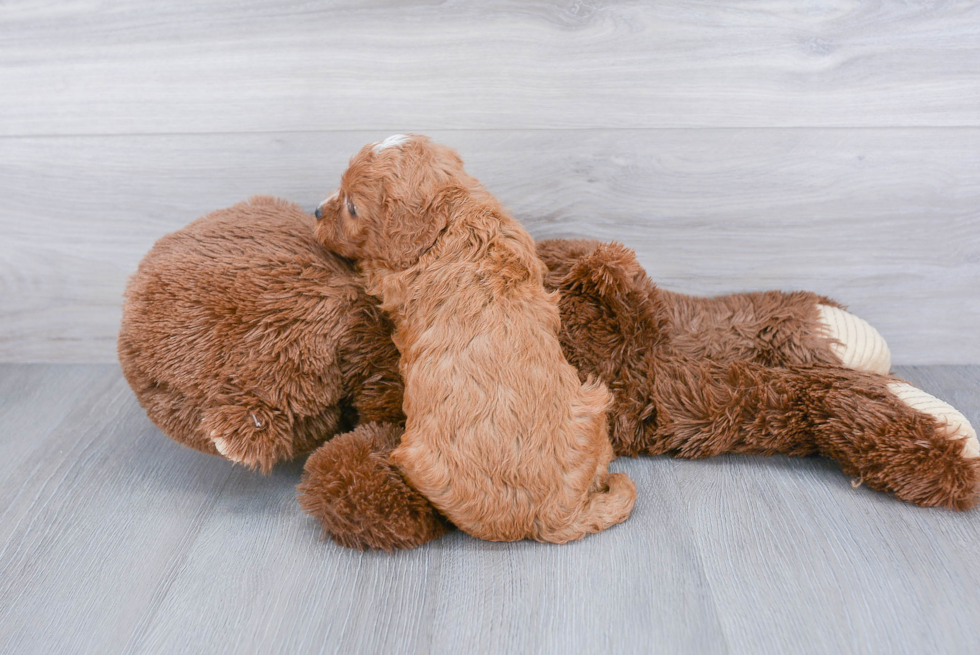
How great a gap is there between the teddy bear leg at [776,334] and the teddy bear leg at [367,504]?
19.4 inches

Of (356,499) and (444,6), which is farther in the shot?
(444,6)

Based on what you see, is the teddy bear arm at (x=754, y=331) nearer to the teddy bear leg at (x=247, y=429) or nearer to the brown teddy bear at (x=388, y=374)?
the brown teddy bear at (x=388, y=374)

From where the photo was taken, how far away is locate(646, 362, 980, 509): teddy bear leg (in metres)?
0.97

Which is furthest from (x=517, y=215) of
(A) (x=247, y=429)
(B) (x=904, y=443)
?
(B) (x=904, y=443)

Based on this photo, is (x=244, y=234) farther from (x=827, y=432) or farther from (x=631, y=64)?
(x=827, y=432)

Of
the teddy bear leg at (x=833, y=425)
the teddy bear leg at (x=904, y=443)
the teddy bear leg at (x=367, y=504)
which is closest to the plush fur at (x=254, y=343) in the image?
the teddy bear leg at (x=367, y=504)

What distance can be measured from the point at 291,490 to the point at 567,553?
0.43 meters

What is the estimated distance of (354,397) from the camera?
3.44 feet

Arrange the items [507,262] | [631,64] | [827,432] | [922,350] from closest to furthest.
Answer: [507,262] < [827,432] < [631,64] < [922,350]

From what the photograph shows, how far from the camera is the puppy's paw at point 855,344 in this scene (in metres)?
1.12

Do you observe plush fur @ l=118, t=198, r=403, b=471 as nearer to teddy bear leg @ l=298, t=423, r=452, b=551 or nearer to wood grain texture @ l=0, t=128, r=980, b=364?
teddy bear leg @ l=298, t=423, r=452, b=551

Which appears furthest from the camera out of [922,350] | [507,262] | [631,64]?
[922,350]

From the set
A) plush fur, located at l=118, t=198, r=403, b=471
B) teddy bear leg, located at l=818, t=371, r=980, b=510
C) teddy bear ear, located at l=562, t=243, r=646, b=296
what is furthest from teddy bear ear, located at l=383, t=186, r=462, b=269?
teddy bear leg, located at l=818, t=371, r=980, b=510

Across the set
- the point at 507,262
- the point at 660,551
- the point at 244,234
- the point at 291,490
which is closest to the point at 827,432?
the point at 660,551
